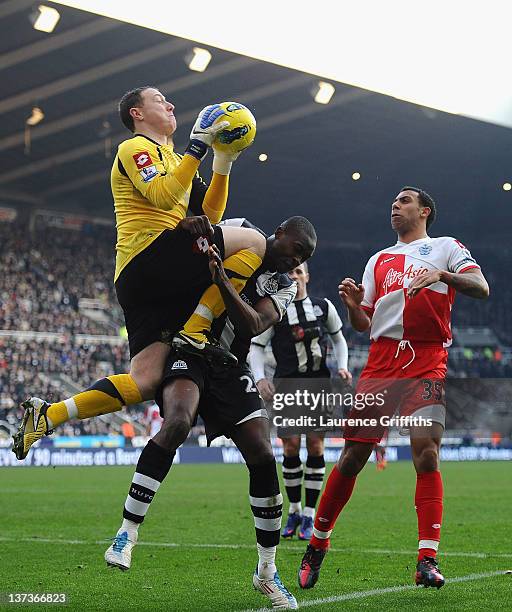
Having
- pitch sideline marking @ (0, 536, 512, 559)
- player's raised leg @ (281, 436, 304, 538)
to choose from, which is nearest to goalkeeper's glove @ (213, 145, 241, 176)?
pitch sideline marking @ (0, 536, 512, 559)

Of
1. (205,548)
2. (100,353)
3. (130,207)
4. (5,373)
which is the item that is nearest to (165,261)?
(130,207)

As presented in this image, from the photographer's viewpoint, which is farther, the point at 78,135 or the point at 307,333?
the point at 78,135

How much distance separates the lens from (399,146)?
36250 millimetres

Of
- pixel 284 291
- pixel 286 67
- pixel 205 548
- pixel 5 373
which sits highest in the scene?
pixel 286 67

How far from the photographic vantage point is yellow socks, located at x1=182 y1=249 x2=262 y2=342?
5.59 m

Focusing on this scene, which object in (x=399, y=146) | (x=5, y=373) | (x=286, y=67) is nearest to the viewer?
(x=286, y=67)

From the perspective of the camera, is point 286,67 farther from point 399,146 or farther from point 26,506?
point 26,506

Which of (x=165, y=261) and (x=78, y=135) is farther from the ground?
(x=78, y=135)

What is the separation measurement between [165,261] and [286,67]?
23.0 meters

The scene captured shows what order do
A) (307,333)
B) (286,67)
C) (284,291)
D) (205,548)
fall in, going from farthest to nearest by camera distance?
1. (286,67)
2. (307,333)
3. (205,548)
4. (284,291)

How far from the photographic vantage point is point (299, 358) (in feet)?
31.7

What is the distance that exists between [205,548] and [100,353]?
28609 mm

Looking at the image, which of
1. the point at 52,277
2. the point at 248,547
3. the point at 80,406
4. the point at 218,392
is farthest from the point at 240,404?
the point at 52,277

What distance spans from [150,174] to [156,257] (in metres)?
0.44
